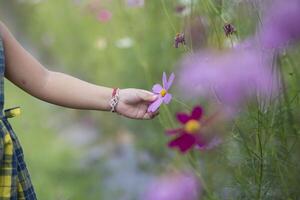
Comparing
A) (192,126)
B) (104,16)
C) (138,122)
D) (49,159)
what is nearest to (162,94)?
(192,126)

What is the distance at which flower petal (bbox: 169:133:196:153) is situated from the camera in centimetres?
96

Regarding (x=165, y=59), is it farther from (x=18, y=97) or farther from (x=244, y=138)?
(x=18, y=97)

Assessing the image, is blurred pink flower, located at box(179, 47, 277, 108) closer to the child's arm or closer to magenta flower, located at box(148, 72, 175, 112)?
magenta flower, located at box(148, 72, 175, 112)

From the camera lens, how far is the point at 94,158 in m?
2.77

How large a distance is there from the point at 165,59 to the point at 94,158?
2.07 ft

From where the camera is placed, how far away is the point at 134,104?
1.22 metres

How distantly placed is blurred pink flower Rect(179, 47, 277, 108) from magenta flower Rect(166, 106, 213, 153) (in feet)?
0.17

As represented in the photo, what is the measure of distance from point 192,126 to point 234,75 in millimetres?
119

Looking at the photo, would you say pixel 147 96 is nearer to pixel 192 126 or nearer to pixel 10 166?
pixel 192 126

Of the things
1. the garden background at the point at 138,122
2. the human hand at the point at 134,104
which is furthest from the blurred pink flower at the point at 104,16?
the human hand at the point at 134,104

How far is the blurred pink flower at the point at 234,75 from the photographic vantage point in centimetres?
92

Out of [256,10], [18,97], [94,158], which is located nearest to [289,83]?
Answer: [256,10]

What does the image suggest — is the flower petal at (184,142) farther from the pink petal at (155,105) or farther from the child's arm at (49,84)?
the child's arm at (49,84)

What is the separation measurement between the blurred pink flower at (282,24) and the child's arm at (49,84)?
387mm
